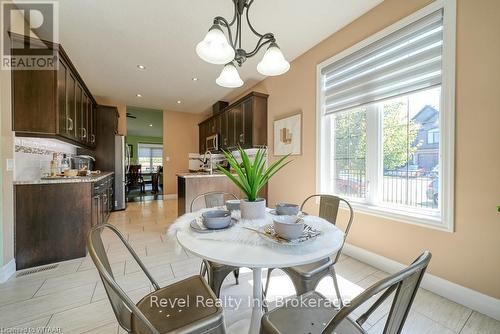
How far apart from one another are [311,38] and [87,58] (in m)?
3.33

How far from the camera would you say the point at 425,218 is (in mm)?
1820

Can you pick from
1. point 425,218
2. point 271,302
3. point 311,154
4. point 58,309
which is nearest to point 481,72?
point 425,218

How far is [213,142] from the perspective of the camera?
530 centimetres

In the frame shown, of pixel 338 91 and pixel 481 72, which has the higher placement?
pixel 338 91

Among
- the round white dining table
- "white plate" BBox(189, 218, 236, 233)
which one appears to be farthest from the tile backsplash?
the round white dining table

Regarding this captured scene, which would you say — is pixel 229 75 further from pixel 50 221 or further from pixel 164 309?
pixel 50 221

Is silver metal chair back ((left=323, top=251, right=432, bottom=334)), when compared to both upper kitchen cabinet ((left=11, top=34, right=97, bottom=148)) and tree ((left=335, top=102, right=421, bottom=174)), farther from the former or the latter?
upper kitchen cabinet ((left=11, top=34, right=97, bottom=148))

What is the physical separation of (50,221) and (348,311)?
3046mm

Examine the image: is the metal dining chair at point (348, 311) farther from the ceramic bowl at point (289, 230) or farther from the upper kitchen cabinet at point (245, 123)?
the upper kitchen cabinet at point (245, 123)

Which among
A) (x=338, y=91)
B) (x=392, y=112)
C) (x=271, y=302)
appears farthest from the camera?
(x=338, y=91)

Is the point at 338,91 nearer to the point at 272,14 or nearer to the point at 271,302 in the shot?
the point at 272,14

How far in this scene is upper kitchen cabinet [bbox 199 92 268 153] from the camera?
12.4 ft

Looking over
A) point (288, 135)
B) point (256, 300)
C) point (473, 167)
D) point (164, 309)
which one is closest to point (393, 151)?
point (473, 167)

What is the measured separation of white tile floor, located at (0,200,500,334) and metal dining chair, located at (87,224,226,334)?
1.88 ft
